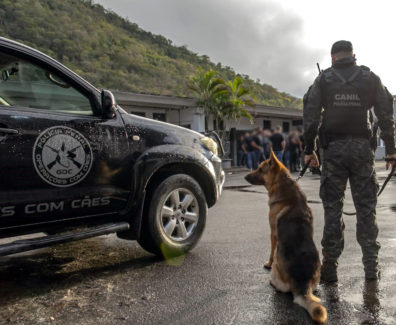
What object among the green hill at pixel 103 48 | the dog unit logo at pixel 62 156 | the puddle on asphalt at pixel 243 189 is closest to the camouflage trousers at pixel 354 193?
the dog unit logo at pixel 62 156

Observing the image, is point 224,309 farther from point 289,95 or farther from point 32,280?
point 289,95

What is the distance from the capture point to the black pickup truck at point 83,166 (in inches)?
Answer: 108

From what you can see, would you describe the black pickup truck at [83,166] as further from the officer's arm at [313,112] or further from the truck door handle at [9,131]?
the officer's arm at [313,112]

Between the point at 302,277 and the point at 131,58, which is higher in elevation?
the point at 131,58

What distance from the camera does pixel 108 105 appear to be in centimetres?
320

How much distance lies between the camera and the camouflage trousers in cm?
298

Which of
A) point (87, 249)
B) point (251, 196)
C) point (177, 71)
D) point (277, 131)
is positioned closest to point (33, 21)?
point (177, 71)

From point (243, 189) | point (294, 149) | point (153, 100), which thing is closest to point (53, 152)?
point (243, 189)

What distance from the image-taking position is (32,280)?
123 inches

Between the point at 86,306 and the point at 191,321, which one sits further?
the point at 86,306

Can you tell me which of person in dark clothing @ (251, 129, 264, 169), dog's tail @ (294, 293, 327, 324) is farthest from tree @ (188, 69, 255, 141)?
dog's tail @ (294, 293, 327, 324)

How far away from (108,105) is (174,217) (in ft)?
4.15

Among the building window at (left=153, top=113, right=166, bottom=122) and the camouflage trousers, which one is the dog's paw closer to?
the camouflage trousers

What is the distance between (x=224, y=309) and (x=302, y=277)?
0.57 metres
